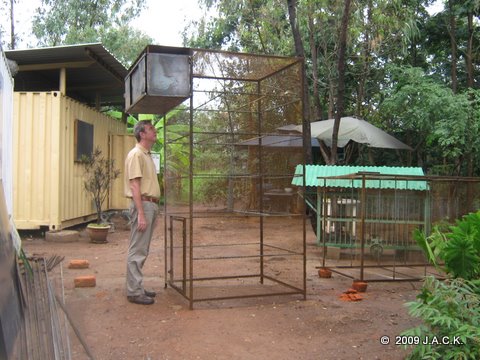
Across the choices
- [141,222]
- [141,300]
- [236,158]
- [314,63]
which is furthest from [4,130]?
[314,63]

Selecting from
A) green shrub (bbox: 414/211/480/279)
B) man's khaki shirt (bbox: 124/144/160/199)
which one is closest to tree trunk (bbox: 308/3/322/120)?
man's khaki shirt (bbox: 124/144/160/199)

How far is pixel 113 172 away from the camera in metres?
10.7

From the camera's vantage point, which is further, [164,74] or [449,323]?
[164,74]

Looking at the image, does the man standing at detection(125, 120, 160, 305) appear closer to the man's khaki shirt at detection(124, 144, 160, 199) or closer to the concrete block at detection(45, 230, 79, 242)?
the man's khaki shirt at detection(124, 144, 160, 199)

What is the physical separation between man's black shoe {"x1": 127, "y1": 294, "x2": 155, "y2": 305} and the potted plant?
4.43 meters

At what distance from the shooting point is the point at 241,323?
4.47m

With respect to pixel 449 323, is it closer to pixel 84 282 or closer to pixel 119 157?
pixel 84 282

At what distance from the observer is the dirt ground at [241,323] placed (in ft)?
12.5

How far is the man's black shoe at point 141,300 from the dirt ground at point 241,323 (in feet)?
0.21

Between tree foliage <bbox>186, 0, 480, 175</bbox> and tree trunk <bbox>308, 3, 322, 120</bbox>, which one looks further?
tree trunk <bbox>308, 3, 322, 120</bbox>

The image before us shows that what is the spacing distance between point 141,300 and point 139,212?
905 mm

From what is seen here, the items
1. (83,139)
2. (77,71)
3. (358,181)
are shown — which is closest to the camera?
(358,181)

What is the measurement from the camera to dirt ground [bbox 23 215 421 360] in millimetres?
3795

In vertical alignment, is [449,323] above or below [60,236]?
above
